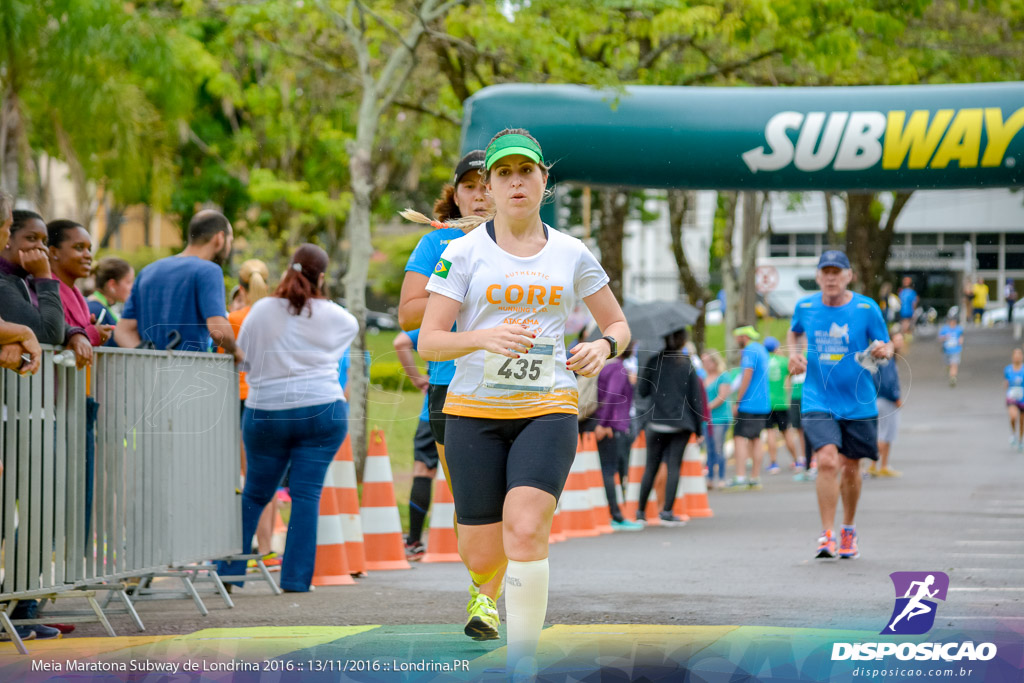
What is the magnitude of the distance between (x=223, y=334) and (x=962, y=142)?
462 centimetres

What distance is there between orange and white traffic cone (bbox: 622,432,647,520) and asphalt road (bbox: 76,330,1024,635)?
718mm

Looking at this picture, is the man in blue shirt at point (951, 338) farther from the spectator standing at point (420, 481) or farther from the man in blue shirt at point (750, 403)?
the spectator standing at point (420, 481)

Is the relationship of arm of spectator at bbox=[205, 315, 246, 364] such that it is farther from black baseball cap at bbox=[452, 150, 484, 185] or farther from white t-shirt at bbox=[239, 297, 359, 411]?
black baseball cap at bbox=[452, 150, 484, 185]

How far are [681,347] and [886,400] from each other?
80.7 inches

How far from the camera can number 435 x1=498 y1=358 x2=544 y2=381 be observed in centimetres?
463

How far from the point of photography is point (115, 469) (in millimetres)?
6383

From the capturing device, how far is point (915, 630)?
16.7ft

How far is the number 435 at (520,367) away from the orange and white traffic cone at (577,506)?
21.7 ft

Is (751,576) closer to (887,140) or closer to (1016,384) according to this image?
(887,140)

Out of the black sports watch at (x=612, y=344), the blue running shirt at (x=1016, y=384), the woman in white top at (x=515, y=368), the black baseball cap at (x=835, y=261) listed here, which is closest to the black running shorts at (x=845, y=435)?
the black baseball cap at (x=835, y=261)

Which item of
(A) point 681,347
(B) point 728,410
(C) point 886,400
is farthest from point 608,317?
(B) point 728,410

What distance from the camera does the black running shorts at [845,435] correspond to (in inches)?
350

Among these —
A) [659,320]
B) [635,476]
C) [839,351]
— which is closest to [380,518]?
[839,351]

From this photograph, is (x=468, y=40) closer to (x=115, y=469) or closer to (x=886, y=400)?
(x=886, y=400)
